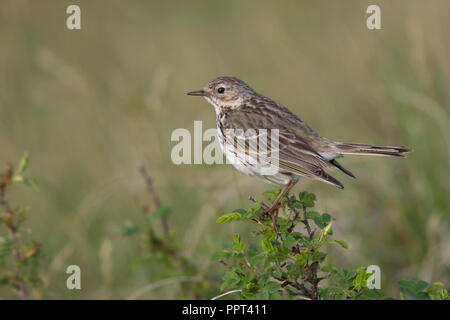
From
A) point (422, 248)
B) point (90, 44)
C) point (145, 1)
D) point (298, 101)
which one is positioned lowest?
point (422, 248)

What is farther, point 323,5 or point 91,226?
point 323,5

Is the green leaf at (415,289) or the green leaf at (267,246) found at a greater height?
the green leaf at (267,246)

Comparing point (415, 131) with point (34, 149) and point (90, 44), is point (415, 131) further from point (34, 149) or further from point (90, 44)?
point (90, 44)

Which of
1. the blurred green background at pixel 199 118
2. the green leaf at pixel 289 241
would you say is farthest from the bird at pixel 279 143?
the green leaf at pixel 289 241

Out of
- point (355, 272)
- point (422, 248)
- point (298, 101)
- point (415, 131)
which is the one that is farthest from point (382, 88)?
point (355, 272)

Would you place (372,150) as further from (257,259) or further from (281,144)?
(257,259)

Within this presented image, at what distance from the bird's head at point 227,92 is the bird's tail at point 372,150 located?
1.15m

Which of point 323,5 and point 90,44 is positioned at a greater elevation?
point 323,5

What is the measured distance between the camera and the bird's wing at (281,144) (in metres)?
4.16

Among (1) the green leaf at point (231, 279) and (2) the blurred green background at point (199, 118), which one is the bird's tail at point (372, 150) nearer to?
(2) the blurred green background at point (199, 118)

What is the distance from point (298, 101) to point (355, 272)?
6.05 meters
